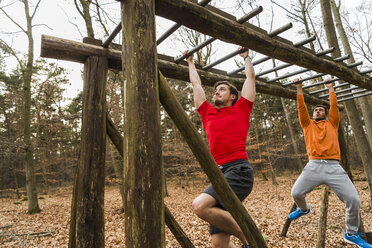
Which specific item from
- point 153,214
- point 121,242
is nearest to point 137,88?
point 153,214

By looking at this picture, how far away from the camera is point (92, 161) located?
2223mm

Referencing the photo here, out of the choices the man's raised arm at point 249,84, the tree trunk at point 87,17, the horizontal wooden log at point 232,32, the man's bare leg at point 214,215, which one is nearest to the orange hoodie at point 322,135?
the horizontal wooden log at point 232,32

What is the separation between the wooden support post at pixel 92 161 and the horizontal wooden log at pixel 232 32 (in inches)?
38.7

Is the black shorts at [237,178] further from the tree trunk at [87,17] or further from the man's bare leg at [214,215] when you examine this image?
the tree trunk at [87,17]

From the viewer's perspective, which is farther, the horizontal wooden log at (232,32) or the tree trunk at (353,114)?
the tree trunk at (353,114)

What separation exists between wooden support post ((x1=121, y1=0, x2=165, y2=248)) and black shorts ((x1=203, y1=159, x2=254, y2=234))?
2.74ft

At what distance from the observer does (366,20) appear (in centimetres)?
1224

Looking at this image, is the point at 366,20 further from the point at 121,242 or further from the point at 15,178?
the point at 15,178

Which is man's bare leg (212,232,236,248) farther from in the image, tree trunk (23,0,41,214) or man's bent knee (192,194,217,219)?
tree trunk (23,0,41,214)

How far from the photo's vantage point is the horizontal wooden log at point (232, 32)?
1.88m

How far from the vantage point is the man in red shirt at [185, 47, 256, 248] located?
2.07 metres

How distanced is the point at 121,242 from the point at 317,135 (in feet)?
15.1

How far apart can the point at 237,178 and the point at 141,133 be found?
1.10 metres

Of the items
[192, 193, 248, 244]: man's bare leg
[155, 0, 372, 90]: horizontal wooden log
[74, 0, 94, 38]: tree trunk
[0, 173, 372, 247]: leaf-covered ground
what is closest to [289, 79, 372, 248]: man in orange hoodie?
[155, 0, 372, 90]: horizontal wooden log
